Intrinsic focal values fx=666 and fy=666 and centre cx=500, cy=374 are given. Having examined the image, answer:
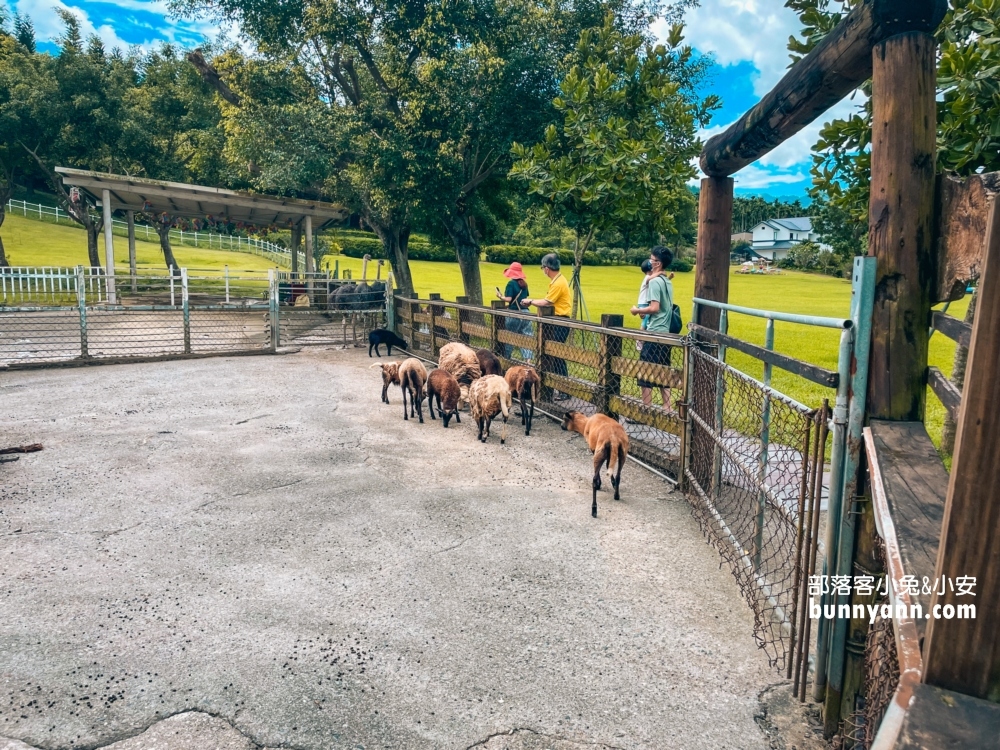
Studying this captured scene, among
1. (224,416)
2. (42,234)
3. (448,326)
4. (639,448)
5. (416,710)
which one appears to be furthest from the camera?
(42,234)

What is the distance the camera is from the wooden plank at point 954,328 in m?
1.62

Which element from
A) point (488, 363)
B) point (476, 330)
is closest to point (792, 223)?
point (476, 330)

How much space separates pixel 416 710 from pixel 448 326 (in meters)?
8.73

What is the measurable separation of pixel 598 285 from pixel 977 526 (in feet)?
131

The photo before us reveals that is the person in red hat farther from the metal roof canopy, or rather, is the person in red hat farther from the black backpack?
the metal roof canopy

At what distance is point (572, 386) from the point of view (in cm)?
734

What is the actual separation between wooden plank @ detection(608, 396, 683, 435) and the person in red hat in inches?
90.9

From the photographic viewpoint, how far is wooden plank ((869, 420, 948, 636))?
1.34m

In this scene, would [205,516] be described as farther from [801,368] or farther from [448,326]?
[448,326]

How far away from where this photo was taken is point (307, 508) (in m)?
5.02

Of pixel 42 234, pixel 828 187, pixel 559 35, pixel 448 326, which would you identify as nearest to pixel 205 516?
pixel 828 187

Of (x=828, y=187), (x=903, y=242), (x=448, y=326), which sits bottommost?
(x=448, y=326)

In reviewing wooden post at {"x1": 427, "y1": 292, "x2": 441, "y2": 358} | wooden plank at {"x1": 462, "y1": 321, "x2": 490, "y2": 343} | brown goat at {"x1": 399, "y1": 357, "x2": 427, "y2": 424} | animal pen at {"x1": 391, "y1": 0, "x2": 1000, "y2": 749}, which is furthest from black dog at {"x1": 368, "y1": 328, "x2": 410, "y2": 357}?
animal pen at {"x1": 391, "y1": 0, "x2": 1000, "y2": 749}

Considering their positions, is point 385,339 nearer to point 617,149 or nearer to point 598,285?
point 617,149
